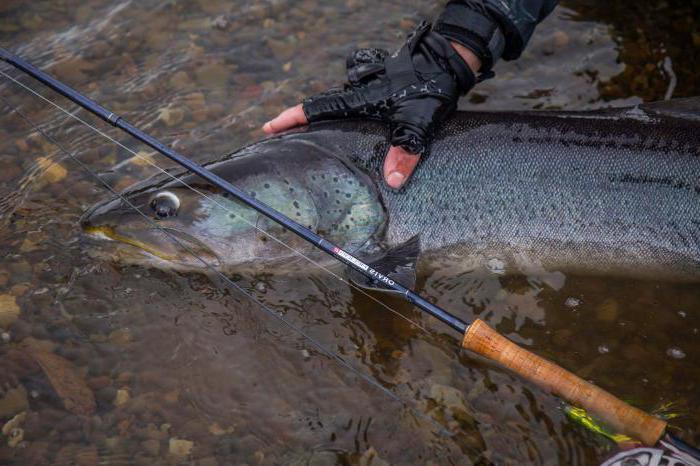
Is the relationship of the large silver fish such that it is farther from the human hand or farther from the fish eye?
the human hand

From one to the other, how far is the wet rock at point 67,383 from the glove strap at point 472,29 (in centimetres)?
299

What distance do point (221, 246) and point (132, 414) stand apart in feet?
3.52

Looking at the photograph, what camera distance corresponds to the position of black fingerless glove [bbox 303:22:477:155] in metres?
3.78

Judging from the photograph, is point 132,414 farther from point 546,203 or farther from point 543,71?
point 543,71

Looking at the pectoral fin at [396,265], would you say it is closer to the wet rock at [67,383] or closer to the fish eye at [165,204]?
the fish eye at [165,204]

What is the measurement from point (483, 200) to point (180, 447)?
7.45ft

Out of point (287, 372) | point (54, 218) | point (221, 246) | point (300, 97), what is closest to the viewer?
point (287, 372)

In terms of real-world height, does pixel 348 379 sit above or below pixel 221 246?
below

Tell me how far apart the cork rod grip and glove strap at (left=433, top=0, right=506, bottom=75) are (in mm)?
1867

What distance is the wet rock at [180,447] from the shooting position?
323 centimetres

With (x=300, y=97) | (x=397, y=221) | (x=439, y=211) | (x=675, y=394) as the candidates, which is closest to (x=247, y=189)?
(x=397, y=221)

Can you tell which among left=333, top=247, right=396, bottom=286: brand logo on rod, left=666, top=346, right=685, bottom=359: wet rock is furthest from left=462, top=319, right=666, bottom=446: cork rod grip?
left=666, top=346, right=685, bottom=359: wet rock

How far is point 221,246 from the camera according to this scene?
3.84 metres

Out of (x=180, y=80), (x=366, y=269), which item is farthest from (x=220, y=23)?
(x=366, y=269)
